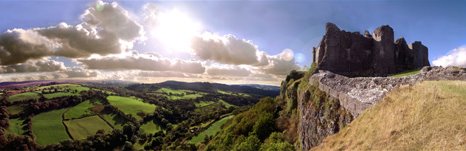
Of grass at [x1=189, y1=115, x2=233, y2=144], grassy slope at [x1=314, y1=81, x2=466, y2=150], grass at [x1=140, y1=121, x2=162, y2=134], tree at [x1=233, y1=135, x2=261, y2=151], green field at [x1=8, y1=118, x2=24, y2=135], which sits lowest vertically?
grass at [x1=140, y1=121, x2=162, y2=134]

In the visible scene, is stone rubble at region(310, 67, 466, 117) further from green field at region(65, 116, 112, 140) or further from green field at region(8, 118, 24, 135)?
green field at region(8, 118, 24, 135)

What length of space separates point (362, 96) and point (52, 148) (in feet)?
442

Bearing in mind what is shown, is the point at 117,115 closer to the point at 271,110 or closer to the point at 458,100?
the point at 271,110

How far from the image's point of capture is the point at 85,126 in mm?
160500

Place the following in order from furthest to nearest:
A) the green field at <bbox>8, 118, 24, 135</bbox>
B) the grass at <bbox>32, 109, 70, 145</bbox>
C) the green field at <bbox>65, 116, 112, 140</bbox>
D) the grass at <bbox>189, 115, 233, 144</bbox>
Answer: the green field at <bbox>65, 116, 112, 140</bbox>, the green field at <bbox>8, 118, 24, 135</bbox>, the grass at <bbox>32, 109, 70, 145</bbox>, the grass at <bbox>189, 115, 233, 144</bbox>

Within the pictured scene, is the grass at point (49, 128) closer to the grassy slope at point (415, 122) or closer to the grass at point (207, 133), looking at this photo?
the grass at point (207, 133)

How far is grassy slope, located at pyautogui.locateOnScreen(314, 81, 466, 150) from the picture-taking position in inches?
586

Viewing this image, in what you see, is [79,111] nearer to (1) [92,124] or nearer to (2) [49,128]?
(1) [92,124]

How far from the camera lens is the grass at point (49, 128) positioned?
140 metres

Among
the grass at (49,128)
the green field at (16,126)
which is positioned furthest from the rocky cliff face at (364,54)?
the green field at (16,126)

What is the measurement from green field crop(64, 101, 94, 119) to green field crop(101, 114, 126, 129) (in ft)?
30.6

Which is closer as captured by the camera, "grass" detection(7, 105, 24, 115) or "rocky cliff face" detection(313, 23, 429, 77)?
"rocky cliff face" detection(313, 23, 429, 77)

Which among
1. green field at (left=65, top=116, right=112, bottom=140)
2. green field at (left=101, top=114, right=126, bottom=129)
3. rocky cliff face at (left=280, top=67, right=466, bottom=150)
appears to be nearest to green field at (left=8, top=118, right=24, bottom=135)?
green field at (left=65, top=116, right=112, bottom=140)

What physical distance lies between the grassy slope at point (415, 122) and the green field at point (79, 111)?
564 feet
